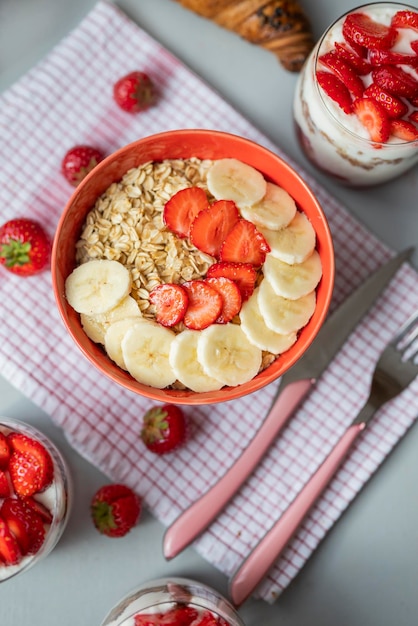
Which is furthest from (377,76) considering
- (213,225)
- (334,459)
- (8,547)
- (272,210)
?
(8,547)

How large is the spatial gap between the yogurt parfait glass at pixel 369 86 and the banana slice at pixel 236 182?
0.17 metres

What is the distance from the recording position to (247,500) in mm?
1481

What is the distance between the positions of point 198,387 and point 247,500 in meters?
0.34

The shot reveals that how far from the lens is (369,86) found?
1.30m

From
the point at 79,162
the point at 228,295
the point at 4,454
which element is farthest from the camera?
the point at 79,162

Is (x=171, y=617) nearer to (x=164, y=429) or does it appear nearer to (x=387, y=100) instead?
(x=164, y=429)

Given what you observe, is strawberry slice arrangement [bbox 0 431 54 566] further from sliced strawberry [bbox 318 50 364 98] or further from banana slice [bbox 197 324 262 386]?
sliced strawberry [bbox 318 50 364 98]

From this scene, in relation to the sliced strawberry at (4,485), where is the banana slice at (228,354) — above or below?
above

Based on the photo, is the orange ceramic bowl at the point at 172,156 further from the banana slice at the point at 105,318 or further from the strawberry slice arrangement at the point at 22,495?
the strawberry slice arrangement at the point at 22,495

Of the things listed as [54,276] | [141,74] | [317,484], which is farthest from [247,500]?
[141,74]

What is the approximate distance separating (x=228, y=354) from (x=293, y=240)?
25 cm

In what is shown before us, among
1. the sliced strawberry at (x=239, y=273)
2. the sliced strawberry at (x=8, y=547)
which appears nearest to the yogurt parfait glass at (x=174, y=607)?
the sliced strawberry at (x=8, y=547)

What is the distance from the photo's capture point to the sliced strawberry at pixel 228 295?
4.08 ft

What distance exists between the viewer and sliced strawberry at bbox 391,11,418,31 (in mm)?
1311
